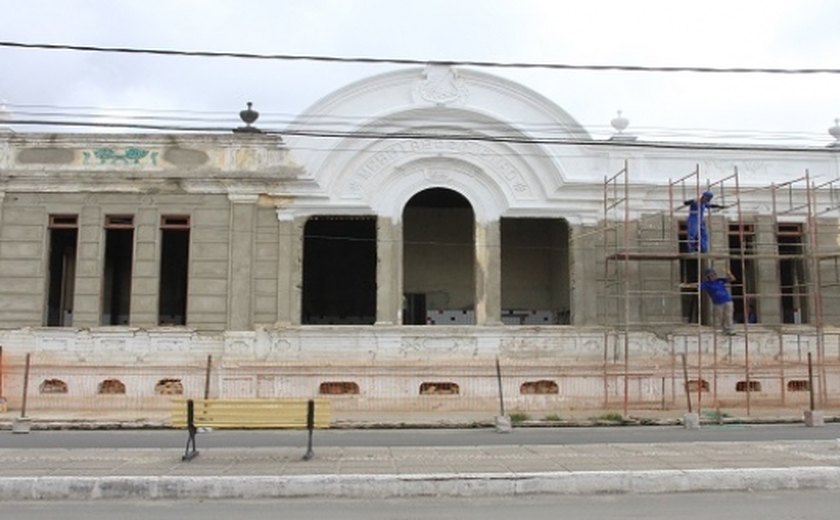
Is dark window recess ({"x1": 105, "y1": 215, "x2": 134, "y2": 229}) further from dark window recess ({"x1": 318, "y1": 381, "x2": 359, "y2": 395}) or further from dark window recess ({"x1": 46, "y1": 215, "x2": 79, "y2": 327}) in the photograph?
dark window recess ({"x1": 318, "y1": 381, "x2": 359, "y2": 395})

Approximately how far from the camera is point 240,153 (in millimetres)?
21453

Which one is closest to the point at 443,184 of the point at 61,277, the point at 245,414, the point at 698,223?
the point at 698,223

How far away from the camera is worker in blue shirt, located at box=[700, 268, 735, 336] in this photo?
20438 mm

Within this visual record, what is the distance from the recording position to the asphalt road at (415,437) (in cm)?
1338

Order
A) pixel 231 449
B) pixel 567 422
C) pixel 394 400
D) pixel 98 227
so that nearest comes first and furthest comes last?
pixel 231 449
pixel 567 422
pixel 394 400
pixel 98 227

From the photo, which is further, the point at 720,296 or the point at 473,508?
the point at 720,296

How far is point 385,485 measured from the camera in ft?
29.3

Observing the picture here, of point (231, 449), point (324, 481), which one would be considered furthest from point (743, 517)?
point (231, 449)

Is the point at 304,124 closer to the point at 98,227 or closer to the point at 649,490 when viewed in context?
the point at 98,227

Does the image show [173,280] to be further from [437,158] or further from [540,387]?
[540,387]

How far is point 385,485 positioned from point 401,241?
13122mm

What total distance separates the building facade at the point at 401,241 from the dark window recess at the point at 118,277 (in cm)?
459

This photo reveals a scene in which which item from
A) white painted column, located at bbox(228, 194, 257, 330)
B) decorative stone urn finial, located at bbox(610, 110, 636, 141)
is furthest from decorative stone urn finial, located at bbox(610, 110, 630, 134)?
white painted column, located at bbox(228, 194, 257, 330)

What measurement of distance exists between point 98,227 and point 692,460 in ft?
54.5
